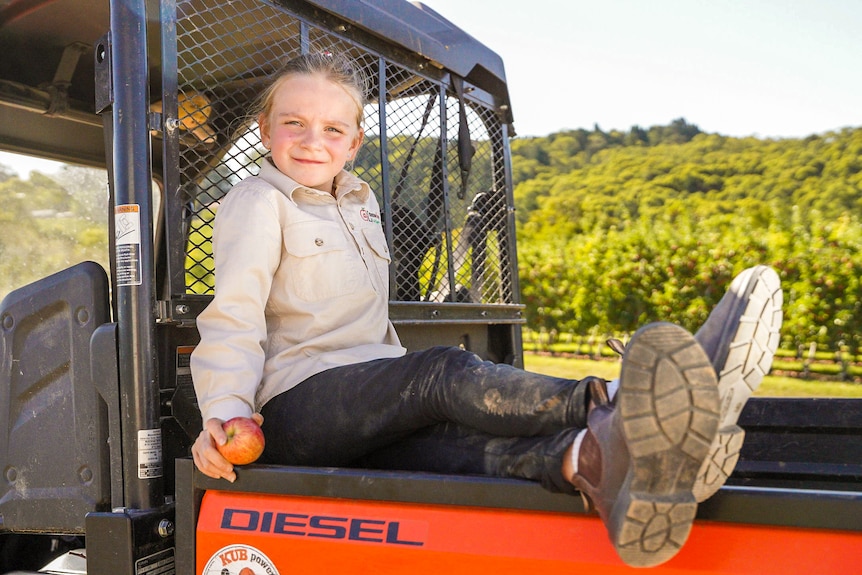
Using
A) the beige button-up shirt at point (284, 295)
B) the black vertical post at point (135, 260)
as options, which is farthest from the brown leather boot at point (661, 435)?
the black vertical post at point (135, 260)

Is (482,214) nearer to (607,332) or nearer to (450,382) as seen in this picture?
(450,382)

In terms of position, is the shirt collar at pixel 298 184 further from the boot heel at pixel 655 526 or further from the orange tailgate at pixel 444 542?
the boot heel at pixel 655 526

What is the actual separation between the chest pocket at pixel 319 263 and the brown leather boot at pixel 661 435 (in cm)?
101

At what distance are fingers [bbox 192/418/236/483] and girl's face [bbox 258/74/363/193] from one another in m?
0.71

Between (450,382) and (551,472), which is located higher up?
(450,382)

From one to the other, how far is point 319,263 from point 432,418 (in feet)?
1.76

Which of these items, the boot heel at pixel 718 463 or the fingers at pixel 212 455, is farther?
the fingers at pixel 212 455

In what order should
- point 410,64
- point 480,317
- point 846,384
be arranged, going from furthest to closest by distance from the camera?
1. point 846,384
2. point 480,317
3. point 410,64

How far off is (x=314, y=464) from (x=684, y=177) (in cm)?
2694

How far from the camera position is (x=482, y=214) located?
336cm

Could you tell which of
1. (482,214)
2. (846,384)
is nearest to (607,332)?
(846,384)

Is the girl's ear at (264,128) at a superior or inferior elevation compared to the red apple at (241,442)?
superior

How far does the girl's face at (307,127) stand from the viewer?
2.11 metres

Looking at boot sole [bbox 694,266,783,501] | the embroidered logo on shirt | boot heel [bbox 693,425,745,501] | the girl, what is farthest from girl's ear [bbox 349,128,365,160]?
boot heel [bbox 693,425,745,501]
